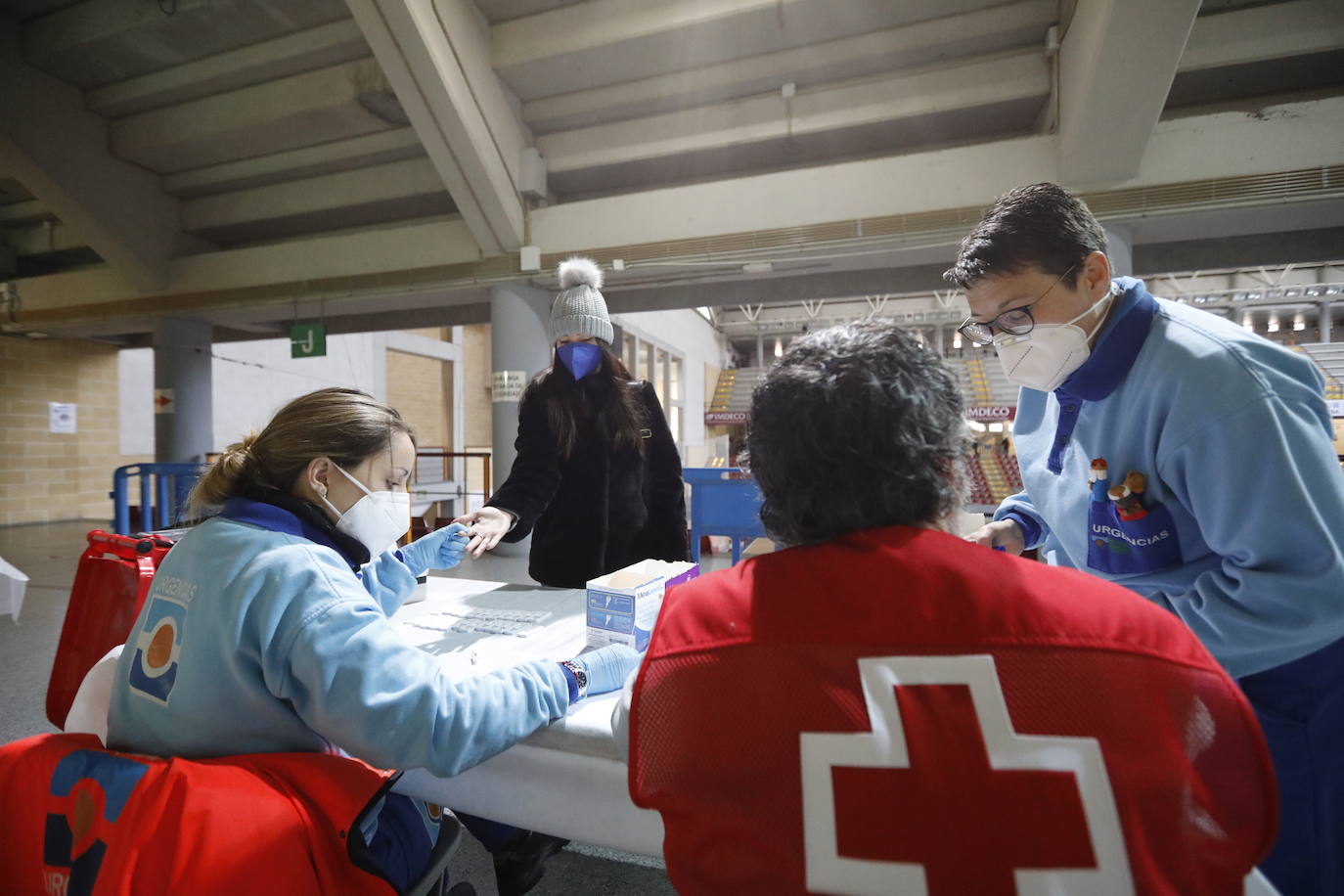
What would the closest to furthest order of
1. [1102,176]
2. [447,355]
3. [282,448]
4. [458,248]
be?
[282,448], [1102,176], [458,248], [447,355]

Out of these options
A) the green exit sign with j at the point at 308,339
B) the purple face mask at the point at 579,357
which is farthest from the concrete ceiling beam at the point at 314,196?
the purple face mask at the point at 579,357

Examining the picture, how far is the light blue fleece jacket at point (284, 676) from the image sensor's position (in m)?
0.86

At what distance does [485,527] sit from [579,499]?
14.5 inches

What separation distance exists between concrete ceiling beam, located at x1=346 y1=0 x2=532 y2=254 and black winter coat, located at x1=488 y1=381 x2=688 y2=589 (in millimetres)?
2929

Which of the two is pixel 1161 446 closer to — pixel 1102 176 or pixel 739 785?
pixel 739 785

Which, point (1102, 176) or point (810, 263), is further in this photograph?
point (810, 263)

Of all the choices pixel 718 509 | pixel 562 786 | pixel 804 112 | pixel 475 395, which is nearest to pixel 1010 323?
pixel 562 786

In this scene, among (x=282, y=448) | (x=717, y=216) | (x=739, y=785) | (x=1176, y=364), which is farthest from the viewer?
(x=717, y=216)

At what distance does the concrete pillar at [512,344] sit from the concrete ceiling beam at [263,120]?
1530 millimetres

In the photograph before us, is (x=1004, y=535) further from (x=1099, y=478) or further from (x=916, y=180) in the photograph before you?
(x=916, y=180)

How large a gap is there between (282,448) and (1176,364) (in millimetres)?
1479

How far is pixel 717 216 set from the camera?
15.2 feet

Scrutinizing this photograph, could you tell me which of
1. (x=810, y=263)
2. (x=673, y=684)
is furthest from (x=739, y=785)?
(x=810, y=263)

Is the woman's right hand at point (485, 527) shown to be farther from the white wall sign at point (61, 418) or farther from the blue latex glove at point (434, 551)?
the white wall sign at point (61, 418)
